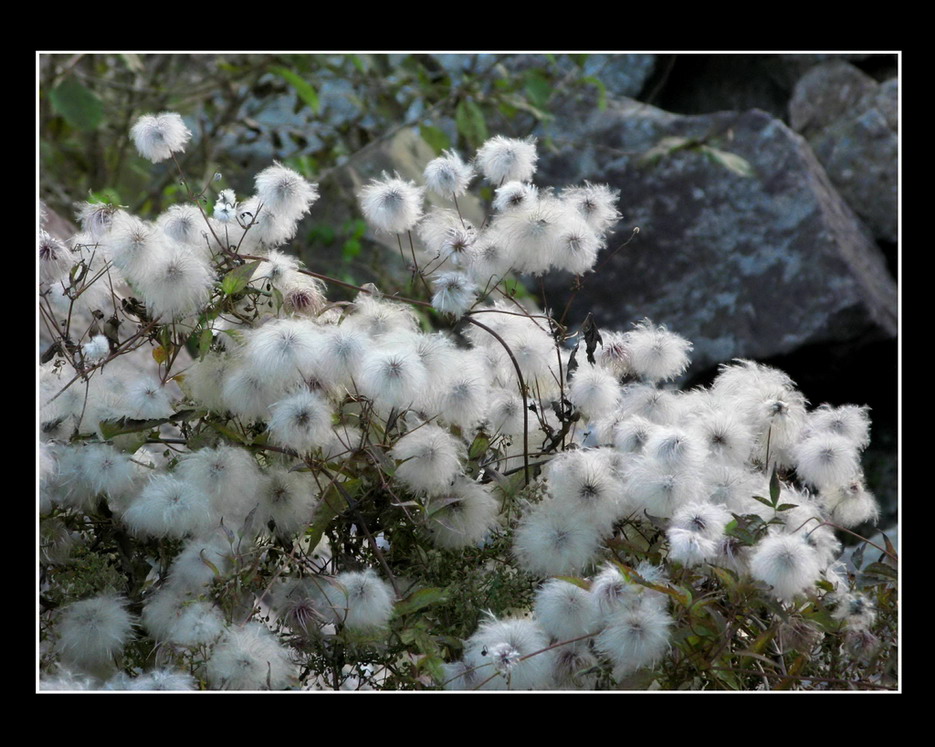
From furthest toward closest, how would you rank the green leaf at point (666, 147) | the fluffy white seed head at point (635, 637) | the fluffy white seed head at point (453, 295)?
1. the green leaf at point (666, 147)
2. the fluffy white seed head at point (453, 295)
3. the fluffy white seed head at point (635, 637)

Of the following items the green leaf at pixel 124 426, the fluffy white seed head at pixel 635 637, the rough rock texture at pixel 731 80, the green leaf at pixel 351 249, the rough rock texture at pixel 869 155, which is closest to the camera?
the fluffy white seed head at pixel 635 637

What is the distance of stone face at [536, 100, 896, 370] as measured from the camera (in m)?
3.23

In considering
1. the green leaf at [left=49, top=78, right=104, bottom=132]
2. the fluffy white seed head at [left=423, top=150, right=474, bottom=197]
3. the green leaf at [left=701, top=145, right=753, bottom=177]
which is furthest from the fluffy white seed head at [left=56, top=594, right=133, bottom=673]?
the green leaf at [left=701, top=145, right=753, bottom=177]

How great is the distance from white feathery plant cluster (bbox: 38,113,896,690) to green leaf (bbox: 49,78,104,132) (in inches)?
54.2

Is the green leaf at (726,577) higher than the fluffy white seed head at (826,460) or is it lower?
lower

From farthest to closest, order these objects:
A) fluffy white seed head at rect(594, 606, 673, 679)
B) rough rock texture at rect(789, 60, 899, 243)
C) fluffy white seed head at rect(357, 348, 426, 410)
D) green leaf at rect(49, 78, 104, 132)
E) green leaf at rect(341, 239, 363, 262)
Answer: rough rock texture at rect(789, 60, 899, 243) < green leaf at rect(341, 239, 363, 262) < green leaf at rect(49, 78, 104, 132) < fluffy white seed head at rect(357, 348, 426, 410) < fluffy white seed head at rect(594, 606, 673, 679)

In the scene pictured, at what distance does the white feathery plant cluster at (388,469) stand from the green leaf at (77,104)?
4.51 ft

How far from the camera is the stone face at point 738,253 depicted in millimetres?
3234

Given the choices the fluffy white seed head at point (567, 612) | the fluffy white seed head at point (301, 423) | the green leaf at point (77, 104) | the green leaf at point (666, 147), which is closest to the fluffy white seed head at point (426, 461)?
the fluffy white seed head at point (301, 423)

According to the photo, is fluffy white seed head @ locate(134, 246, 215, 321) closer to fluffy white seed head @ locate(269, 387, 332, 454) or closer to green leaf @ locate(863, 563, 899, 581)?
fluffy white seed head @ locate(269, 387, 332, 454)

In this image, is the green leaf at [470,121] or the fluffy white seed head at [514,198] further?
the green leaf at [470,121]

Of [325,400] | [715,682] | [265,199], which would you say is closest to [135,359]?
[265,199]

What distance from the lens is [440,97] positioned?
3.91m

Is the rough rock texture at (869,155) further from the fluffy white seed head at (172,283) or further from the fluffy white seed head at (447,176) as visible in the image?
the fluffy white seed head at (172,283)
